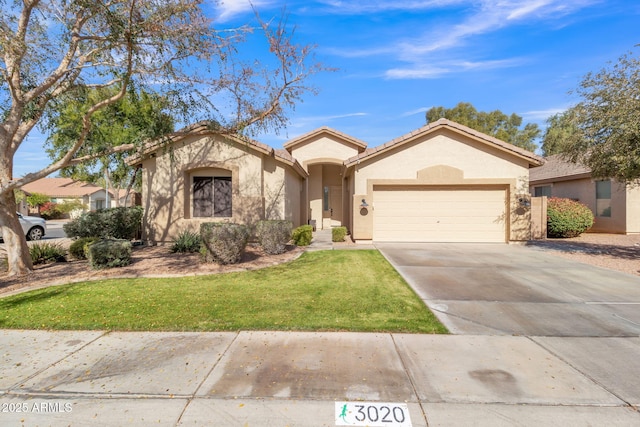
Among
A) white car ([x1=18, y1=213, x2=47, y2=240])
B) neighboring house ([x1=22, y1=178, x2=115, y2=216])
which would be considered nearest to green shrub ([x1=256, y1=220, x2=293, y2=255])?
white car ([x1=18, y1=213, x2=47, y2=240])

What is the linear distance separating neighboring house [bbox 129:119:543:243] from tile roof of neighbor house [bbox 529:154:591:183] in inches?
235

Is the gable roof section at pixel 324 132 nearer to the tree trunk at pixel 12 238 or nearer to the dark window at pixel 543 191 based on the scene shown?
the dark window at pixel 543 191

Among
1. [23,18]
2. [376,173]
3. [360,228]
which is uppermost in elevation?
[23,18]

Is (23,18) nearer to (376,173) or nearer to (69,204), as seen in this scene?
(376,173)

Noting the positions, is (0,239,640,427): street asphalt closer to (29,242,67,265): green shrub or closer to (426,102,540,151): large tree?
(29,242,67,265): green shrub

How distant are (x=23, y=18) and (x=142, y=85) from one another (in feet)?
8.18

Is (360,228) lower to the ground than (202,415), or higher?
higher

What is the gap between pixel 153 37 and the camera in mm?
7414

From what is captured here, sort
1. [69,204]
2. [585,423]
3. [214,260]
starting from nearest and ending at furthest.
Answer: [585,423], [214,260], [69,204]

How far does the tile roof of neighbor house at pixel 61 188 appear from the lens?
1676 inches

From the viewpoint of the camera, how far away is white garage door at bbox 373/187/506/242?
13.9m

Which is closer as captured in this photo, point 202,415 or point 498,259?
point 202,415

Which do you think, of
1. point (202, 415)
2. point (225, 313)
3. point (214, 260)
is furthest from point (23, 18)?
point (202, 415)

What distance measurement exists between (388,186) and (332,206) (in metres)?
7.85
